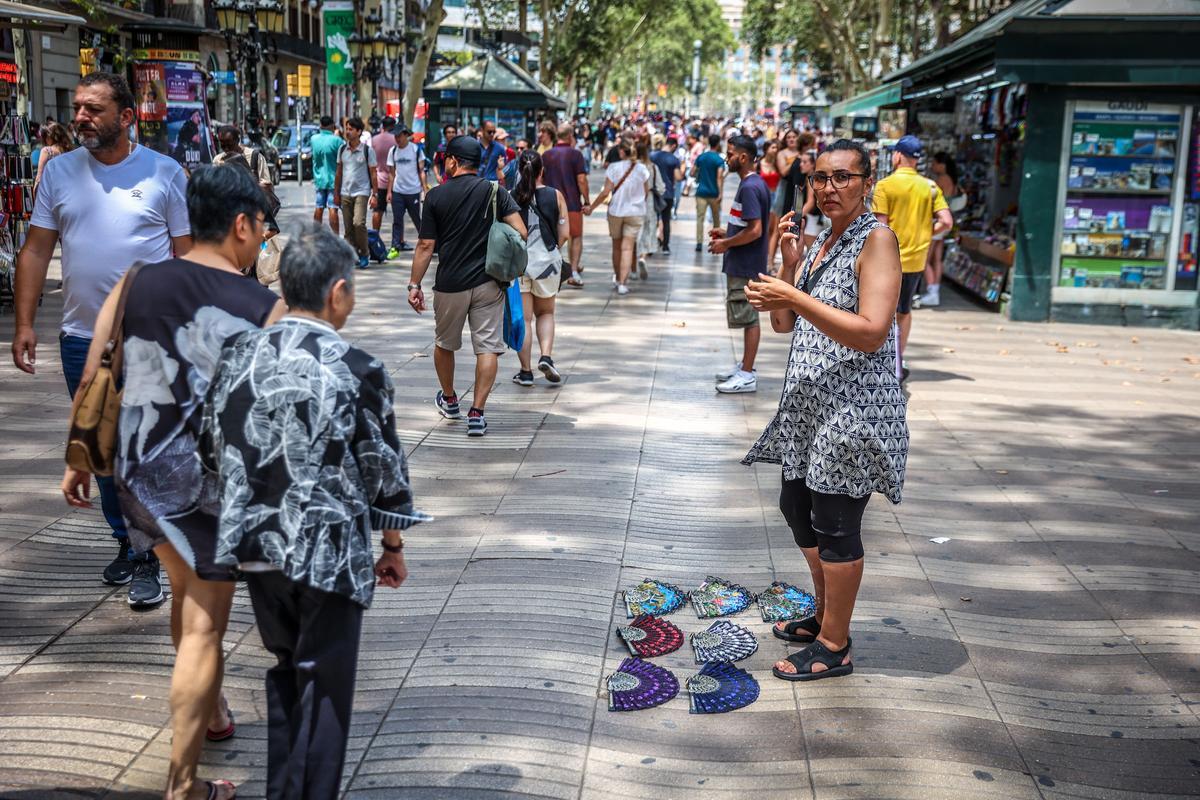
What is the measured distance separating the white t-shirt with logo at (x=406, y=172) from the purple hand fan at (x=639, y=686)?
1319 cm

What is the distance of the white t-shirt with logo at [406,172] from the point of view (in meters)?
16.9

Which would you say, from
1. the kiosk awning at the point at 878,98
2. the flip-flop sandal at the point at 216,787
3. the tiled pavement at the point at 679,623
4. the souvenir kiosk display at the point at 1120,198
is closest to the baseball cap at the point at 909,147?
the tiled pavement at the point at 679,623

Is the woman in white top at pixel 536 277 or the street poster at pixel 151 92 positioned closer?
the woman in white top at pixel 536 277

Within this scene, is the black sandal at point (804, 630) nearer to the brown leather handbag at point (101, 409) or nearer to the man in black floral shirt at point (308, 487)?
the man in black floral shirt at point (308, 487)

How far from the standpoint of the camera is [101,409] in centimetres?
332

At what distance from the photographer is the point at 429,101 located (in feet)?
85.4

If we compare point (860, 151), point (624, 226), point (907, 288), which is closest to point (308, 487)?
point (860, 151)

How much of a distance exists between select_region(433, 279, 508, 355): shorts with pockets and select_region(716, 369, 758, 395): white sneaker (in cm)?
204

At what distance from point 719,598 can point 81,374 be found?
101 inches

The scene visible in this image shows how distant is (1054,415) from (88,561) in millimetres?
6352

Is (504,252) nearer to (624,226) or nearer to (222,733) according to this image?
(222,733)

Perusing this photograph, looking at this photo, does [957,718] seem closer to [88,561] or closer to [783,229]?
[783,229]

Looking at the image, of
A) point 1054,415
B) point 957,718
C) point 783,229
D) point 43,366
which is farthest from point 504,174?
point 957,718

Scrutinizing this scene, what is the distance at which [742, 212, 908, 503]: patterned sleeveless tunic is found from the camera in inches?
164
